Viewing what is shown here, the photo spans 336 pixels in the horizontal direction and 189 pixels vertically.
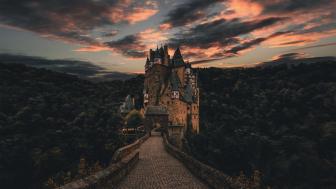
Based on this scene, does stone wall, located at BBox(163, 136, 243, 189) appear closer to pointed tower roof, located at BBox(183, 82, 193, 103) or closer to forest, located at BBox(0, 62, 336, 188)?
forest, located at BBox(0, 62, 336, 188)

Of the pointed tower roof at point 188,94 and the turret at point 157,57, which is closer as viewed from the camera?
the pointed tower roof at point 188,94

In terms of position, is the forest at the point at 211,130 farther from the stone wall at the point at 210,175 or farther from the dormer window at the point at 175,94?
the stone wall at the point at 210,175

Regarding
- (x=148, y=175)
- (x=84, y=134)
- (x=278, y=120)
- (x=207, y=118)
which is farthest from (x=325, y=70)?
(x=148, y=175)

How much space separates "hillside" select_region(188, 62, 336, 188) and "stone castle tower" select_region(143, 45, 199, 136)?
6445 millimetres

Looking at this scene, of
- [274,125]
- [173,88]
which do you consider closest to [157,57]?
[173,88]

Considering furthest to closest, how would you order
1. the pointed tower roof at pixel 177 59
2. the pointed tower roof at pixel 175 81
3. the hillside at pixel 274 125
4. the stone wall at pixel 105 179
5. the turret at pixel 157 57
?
the pointed tower roof at pixel 177 59 < the turret at pixel 157 57 < the pointed tower roof at pixel 175 81 < the hillside at pixel 274 125 < the stone wall at pixel 105 179

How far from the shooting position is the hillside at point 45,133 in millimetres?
57719

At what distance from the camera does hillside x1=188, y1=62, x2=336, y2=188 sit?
66.4 meters

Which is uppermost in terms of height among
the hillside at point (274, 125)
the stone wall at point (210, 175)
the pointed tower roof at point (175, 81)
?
the pointed tower roof at point (175, 81)

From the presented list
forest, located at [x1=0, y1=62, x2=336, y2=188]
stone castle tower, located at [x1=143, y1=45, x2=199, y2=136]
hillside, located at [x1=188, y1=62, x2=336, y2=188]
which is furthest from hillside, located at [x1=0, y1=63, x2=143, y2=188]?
hillside, located at [x1=188, y1=62, x2=336, y2=188]

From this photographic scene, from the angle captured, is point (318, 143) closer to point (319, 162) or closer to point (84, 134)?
point (319, 162)

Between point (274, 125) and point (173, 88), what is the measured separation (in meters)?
46.1

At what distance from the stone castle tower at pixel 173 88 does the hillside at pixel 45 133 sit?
506 inches

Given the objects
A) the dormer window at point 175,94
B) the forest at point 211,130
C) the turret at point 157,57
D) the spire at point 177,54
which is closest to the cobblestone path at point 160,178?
the forest at point 211,130
